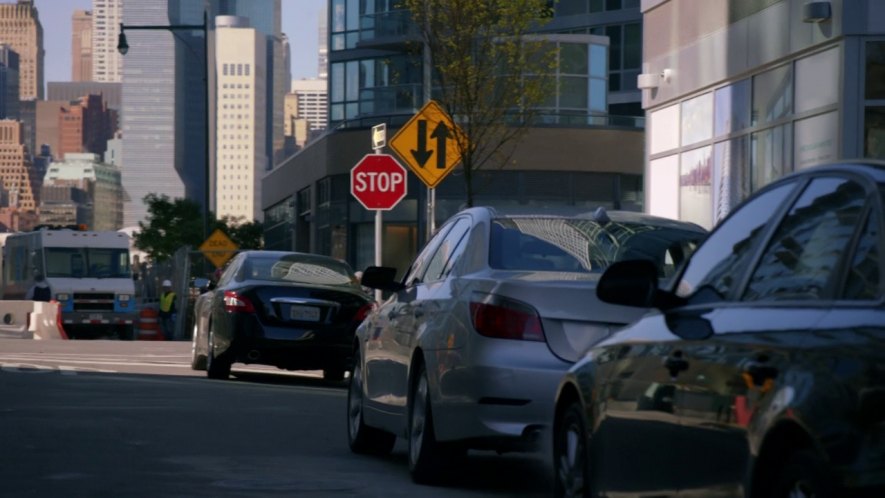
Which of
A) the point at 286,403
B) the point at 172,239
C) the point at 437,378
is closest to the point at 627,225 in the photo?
the point at 437,378

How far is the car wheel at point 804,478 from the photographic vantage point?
4539mm

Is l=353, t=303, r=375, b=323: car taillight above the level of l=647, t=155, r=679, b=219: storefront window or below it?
below

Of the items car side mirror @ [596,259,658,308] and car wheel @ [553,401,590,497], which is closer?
car side mirror @ [596,259,658,308]

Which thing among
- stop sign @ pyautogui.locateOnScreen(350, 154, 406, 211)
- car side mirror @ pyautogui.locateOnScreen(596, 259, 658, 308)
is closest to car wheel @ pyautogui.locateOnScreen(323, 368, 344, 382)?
stop sign @ pyautogui.locateOnScreen(350, 154, 406, 211)

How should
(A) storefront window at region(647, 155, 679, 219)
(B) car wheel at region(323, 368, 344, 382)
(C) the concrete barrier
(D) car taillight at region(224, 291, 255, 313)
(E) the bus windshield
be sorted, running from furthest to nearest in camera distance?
(E) the bus windshield, (C) the concrete barrier, (A) storefront window at region(647, 155, 679, 219), (B) car wheel at region(323, 368, 344, 382), (D) car taillight at region(224, 291, 255, 313)

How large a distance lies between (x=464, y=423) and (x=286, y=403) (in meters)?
7.76

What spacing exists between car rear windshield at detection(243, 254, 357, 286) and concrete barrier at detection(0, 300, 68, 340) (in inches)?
925

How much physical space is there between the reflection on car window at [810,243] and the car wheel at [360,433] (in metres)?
6.53

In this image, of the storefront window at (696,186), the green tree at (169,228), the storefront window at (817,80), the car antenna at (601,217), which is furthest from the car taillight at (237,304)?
the green tree at (169,228)

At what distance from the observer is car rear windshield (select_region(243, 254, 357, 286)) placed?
66.0ft

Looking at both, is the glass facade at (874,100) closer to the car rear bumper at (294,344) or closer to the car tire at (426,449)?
the car rear bumper at (294,344)

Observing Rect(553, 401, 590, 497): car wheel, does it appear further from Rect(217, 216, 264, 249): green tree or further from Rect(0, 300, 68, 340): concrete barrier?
Rect(217, 216, 264, 249): green tree

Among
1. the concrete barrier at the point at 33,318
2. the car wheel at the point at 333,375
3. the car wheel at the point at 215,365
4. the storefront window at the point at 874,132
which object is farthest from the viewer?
the concrete barrier at the point at 33,318

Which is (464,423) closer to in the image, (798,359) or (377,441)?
(377,441)
